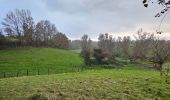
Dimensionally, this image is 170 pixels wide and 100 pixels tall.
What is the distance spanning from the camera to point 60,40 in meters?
144

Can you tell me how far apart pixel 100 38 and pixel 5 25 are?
2240 inches

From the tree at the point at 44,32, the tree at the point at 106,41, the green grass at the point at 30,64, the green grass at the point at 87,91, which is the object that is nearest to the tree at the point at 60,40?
the tree at the point at 44,32

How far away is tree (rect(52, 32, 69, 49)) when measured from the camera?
141 m

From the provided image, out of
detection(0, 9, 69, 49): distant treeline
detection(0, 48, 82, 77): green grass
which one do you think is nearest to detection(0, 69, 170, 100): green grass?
detection(0, 48, 82, 77): green grass

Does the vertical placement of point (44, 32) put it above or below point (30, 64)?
above

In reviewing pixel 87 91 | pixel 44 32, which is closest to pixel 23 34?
pixel 44 32

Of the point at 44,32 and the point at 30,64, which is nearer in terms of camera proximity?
the point at 30,64

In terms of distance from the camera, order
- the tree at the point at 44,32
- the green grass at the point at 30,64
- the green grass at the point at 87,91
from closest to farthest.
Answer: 1. the green grass at the point at 87,91
2. the green grass at the point at 30,64
3. the tree at the point at 44,32

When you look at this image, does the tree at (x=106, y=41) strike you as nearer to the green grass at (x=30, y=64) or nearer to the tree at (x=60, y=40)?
the tree at (x=60, y=40)

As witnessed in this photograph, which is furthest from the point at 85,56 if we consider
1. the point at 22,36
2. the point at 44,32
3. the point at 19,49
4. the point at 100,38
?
the point at 100,38

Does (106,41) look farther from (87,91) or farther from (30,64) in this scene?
(87,91)

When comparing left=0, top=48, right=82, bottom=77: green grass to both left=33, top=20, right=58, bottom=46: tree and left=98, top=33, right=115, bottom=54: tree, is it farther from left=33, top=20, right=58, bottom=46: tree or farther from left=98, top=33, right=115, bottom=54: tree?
left=98, top=33, right=115, bottom=54: tree

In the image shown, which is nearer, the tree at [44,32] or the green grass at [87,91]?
the green grass at [87,91]

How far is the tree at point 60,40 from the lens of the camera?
141312mm
